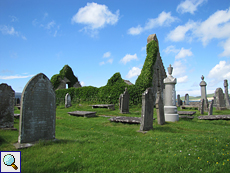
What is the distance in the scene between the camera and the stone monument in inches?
195

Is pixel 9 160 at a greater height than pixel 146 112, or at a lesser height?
lesser

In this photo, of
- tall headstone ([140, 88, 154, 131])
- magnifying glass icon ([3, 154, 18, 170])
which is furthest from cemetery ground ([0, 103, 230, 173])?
tall headstone ([140, 88, 154, 131])

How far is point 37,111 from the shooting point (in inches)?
205

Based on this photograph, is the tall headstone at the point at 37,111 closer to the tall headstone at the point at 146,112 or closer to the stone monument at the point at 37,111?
the stone monument at the point at 37,111

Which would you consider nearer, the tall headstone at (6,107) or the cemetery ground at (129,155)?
the cemetery ground at (129,155)

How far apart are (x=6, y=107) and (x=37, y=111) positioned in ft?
12.9

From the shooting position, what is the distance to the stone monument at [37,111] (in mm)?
4961

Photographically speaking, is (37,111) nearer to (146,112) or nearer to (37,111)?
(37,111)

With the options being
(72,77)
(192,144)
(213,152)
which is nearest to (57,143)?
(192,144)

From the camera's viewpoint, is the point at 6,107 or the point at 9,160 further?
the point at 6,107

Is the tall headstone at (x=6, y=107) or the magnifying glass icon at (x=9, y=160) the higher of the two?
the tall headstone at (x=6, y=107)

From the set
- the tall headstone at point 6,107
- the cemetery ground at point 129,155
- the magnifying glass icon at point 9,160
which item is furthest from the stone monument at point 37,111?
the tall headstone at point 6,107

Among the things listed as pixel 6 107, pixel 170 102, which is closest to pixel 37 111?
pixel 6 107

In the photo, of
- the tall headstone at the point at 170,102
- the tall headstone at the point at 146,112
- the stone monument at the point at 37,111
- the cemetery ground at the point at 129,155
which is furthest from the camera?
the tall headstone at the point at 170,102
